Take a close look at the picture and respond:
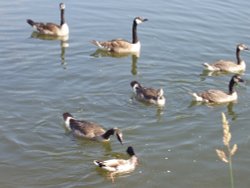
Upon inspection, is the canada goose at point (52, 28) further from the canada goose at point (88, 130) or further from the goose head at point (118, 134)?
the goose head at point (118, 134)

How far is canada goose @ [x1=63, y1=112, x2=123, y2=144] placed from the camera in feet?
44.6

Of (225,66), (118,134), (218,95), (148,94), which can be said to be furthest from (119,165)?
(225,66)

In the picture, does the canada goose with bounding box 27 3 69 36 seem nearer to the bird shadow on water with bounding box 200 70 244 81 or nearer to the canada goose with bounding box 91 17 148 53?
the canada goose with bounding box 91 17 148 53

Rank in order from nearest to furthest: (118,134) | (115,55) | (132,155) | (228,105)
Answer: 1. (132,155)
2. (118,134)
3. (228,105)
4. (115,55)

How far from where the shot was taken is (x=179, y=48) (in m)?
20.9

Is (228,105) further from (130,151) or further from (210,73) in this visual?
(130,151)

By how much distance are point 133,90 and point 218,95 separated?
2.67 meters

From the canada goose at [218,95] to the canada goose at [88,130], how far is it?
3.70 metres

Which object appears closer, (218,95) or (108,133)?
(108,133)

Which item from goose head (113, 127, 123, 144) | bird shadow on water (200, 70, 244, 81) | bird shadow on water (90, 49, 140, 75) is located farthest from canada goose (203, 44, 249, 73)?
goose head (113, 127, 123, 144)

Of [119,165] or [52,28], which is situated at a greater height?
[52,28]

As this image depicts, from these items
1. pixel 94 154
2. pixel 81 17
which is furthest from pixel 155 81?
pixel 81 17

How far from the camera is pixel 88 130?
13742 mm

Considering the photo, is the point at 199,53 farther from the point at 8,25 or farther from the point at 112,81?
the point at 8,25
